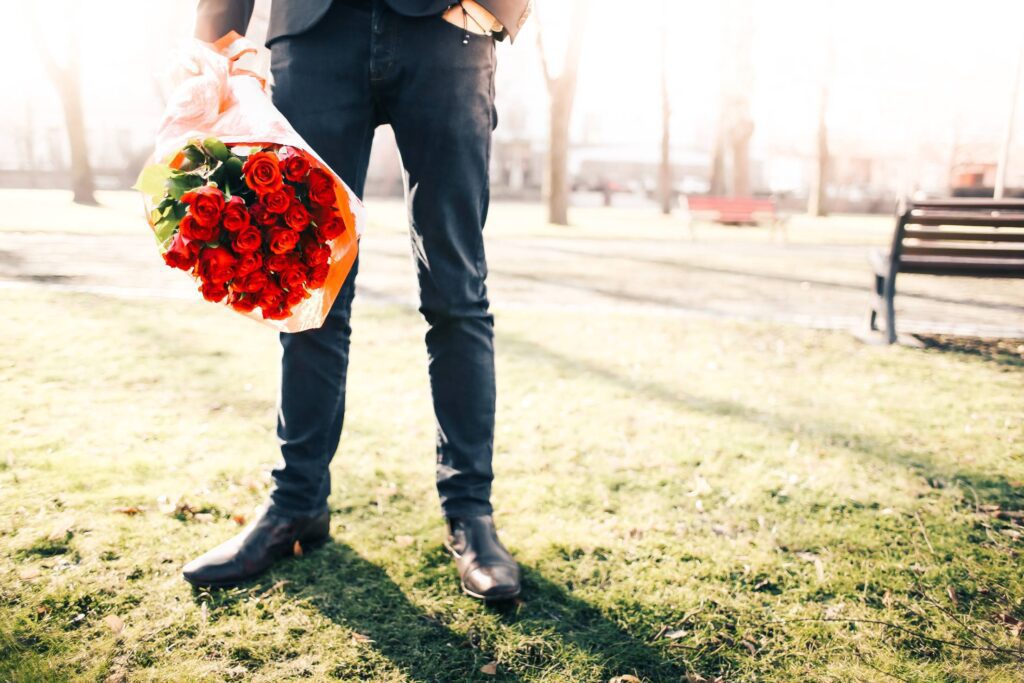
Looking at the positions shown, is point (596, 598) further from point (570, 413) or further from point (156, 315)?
point (156, 315)

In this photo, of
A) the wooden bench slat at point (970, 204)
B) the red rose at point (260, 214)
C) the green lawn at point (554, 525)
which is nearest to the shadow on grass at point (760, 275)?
the wooden bench slat at point (970, 204)

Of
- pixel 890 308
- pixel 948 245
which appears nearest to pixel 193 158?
pixel 890 308

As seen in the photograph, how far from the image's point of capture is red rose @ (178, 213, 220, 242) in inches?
63.7

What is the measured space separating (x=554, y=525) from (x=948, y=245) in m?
4.41

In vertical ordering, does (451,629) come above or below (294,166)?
below

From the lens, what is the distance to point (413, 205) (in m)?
2.06

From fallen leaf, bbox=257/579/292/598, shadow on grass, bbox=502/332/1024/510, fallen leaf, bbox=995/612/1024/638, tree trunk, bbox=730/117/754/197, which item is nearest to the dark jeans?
fallen leaf, bbox=257/579/292/598

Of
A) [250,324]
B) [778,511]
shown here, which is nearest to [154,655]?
[778,511]

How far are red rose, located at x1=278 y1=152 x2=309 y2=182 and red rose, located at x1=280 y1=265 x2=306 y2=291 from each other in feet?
0.68

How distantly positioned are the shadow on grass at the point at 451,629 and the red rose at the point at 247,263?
2.94 ft

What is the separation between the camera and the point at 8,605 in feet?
6.14

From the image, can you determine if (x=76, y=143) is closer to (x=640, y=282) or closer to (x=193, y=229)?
(x=640, y=282)

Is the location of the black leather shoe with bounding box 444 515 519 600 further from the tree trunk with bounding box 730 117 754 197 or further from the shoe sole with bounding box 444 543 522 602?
the tree trunk with bounding box 730 117 754 197

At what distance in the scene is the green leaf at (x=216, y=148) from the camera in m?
1.69
